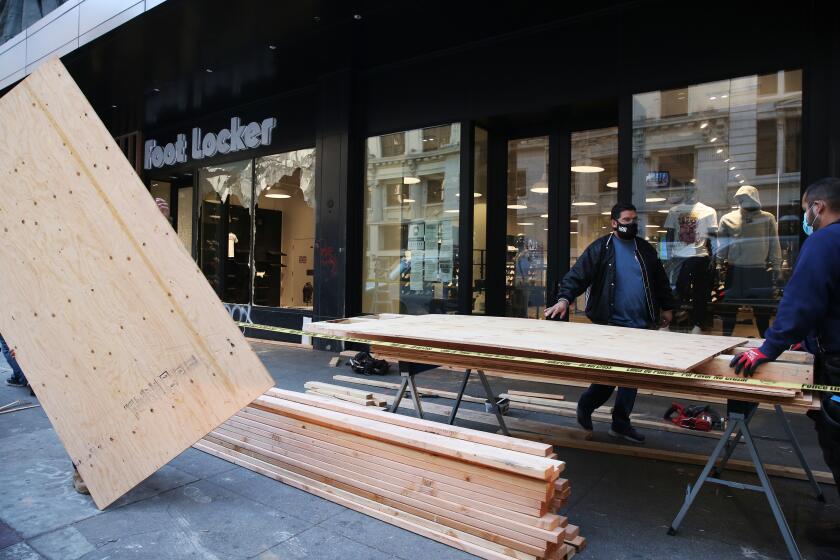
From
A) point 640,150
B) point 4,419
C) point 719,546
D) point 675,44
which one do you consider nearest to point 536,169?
point 640,150

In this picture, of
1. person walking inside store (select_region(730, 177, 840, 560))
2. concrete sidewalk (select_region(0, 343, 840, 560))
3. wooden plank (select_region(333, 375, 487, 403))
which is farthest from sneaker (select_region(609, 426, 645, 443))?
person walking inside store (select_region(730, 177, 840, 560))

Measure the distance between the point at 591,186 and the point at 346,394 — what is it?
4.72 meters

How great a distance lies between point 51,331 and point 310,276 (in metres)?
7.44

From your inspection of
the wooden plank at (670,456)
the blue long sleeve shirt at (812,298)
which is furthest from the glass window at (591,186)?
the blue long sleeve shirt at (812,298)

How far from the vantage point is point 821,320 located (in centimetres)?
287

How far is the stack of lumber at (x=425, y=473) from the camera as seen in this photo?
9.07 ft

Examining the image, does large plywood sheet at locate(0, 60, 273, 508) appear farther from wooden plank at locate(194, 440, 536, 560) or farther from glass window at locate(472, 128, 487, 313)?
A: glass window at locate(472, 128, 487, 313)

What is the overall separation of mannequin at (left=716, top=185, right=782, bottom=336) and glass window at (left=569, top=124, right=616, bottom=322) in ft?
5.70

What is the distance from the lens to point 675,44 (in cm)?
647

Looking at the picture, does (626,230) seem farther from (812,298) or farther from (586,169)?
(586,169)

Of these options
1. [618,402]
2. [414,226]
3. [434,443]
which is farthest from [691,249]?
[434,443]

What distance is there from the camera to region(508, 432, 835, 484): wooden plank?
3941 mm

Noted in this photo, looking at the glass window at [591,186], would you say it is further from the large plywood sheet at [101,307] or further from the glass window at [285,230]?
the large plywood sheet at [101,307]

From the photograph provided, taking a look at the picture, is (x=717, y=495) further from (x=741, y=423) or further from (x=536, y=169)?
(x=536, y=169)
